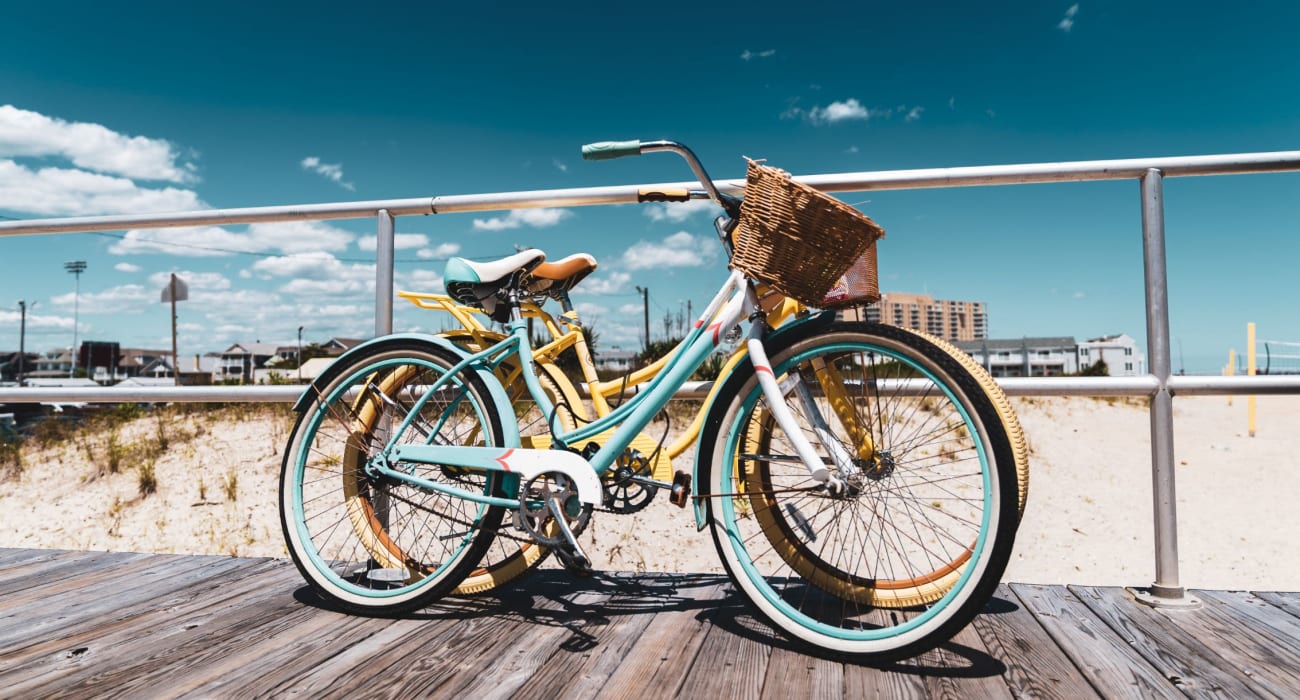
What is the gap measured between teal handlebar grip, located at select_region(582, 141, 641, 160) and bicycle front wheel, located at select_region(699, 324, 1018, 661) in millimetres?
557

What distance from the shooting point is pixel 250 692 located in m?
1.26

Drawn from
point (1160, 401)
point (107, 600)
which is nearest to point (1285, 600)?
point (1160, 401)

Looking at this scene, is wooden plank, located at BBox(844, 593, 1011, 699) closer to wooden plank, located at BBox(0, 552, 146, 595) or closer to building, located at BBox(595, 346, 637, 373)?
building, located at BBox(595, 346, 637, 373)

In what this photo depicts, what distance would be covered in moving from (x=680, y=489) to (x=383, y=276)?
1186mm

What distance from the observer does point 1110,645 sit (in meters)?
1.44

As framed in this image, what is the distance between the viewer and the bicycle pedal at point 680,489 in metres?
1.53

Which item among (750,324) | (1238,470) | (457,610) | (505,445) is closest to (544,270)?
(505,445)

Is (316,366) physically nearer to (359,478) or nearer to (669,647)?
(359,478)

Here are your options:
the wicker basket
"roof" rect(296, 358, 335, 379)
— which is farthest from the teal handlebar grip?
"roof" rect(296, 358, 335, 379)

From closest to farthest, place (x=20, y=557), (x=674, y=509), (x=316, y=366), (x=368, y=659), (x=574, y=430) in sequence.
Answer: (x=368, y=659) < (x=574, y=430) < (x=20, y=557) < (x=316, y=366) < (x=674, y=509)

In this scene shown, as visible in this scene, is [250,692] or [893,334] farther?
[893,334]

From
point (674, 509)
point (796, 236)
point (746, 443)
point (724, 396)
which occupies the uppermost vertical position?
point (796, 236)

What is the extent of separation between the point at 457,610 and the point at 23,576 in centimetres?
130

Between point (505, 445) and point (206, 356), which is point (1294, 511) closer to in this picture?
point (505, 445)
